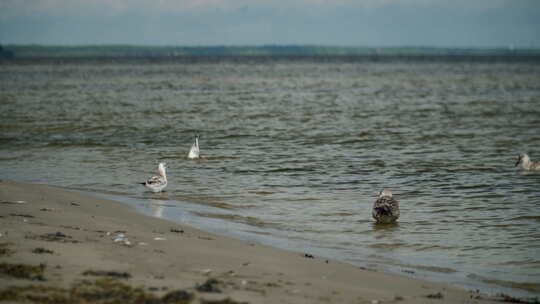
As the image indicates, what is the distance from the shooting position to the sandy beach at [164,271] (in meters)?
6.84

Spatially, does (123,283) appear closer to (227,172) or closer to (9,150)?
(227,172)

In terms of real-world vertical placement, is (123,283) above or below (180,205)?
above

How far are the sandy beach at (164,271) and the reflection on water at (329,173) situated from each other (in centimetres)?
102

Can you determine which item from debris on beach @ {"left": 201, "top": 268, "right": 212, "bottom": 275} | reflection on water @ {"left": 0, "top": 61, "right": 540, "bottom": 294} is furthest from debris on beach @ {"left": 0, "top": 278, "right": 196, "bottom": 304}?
reflection on water @ {"left": 0, "top": 61, "right": 540, "bottom": 294}

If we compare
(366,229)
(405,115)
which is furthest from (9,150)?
(405,115)

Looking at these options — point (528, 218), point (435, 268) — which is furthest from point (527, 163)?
point (435, 268)

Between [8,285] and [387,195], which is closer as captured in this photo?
[8,285]

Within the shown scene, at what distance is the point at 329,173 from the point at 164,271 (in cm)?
1044

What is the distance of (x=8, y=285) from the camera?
6793 millimetres

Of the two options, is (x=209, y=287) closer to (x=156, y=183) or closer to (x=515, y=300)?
(x=515, y=300)

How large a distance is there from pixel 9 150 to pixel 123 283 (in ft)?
56.2

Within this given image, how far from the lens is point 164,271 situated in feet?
25.3

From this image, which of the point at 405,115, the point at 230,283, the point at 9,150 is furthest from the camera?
the point at 405,115

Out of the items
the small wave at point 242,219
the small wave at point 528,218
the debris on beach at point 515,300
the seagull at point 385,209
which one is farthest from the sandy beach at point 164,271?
the small wave at point 528,218
